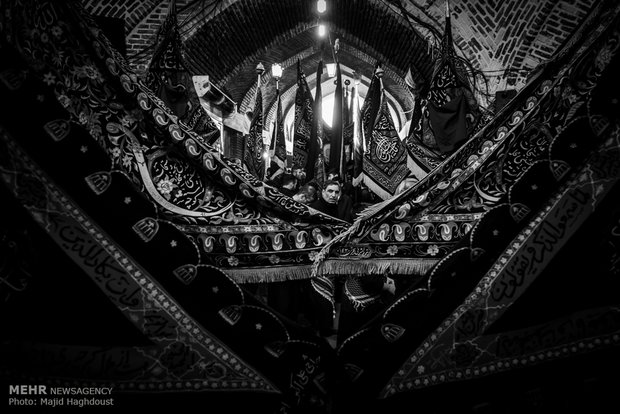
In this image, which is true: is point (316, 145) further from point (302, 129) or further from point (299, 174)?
point (302, 129)

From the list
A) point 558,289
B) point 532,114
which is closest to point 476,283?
point 558,289

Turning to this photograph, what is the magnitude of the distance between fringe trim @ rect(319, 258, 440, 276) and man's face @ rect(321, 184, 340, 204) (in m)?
1.23

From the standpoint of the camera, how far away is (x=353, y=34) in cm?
874

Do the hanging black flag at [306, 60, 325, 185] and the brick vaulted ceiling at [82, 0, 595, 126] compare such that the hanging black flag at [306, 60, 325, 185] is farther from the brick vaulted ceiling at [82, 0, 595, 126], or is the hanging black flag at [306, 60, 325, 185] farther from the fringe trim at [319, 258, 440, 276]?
the fringe trim at [319, 258, 440, 276]

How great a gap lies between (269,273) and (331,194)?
136 centimetres

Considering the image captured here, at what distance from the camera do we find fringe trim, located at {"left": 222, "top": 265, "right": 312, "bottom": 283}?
204cm

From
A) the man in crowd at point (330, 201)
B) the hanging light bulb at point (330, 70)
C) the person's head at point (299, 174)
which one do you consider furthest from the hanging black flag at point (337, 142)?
the hanging light bulb at point (330, 70)

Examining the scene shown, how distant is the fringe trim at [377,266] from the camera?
211 cm

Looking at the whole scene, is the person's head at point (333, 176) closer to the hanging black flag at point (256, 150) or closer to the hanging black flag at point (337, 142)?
the hanging black flag at point (337, 142)

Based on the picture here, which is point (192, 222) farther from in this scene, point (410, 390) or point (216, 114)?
point (216, 114)

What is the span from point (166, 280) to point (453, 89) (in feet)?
10.4

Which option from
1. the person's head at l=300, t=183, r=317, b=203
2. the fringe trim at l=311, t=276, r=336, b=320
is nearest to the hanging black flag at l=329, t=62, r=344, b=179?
the person's head at l=300, t=183, r=317, b=203

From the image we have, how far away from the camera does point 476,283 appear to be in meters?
1.69

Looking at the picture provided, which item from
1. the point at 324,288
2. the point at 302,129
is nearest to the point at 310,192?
the point at 324,288
